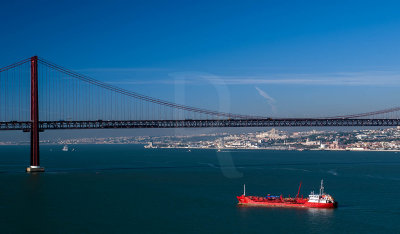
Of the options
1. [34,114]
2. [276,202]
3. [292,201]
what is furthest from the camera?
[34,114]

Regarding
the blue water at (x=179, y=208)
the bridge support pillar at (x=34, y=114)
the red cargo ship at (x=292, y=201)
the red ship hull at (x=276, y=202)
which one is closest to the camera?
the blue water at (x=179, y=208)

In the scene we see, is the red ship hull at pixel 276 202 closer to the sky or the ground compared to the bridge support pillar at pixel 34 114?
closer to the ground

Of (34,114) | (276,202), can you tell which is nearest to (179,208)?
(276,202)

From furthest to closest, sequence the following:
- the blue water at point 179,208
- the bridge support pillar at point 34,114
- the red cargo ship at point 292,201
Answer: the bridge support pillar at point 34,114, the red cargo ship at point 292,201, the blue water at point 179,208

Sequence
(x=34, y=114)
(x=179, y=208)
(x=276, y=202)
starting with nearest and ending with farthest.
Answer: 1. (x=179, y=208)
2. (x=276, y=202)
3. (x=34, y=114)

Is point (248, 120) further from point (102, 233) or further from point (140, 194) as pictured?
point (102, 233)

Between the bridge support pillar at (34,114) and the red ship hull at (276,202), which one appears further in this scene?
the bridge support pillar at (34,114)

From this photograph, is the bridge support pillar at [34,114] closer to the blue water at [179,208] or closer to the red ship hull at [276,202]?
the blue water at [179,208]

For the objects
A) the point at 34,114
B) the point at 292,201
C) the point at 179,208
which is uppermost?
the point at 34,114

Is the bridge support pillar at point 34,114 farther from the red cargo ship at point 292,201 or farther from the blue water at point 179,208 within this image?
the red cargo ship at point 292,201

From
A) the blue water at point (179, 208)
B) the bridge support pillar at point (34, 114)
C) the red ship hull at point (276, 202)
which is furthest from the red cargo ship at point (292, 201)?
the bridge support pillar at point (34, 114)

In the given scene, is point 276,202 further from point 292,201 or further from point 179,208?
point 179,208

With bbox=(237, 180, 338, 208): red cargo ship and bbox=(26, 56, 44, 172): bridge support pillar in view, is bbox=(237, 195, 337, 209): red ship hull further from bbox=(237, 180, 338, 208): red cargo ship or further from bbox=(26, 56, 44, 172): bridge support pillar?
bbox=(26, 56, 44, 172): bridge support pillar
